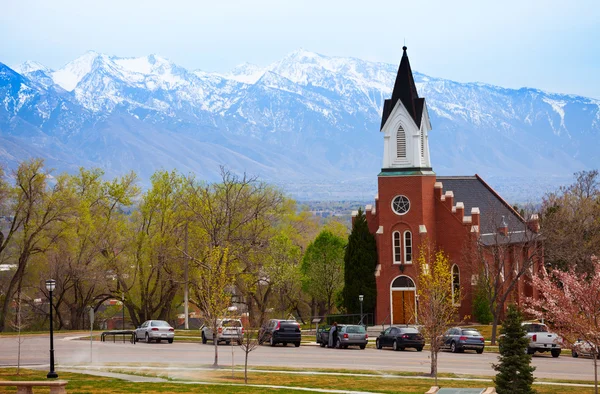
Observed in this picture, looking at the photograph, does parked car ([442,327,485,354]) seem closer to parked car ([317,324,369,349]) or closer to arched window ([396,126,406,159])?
parked car ([317,324,369,349])

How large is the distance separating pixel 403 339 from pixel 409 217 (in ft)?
64.9

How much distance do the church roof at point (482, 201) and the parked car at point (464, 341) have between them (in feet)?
72.1

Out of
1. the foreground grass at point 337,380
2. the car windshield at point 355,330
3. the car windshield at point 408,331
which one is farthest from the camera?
the car windshield at point 355,330

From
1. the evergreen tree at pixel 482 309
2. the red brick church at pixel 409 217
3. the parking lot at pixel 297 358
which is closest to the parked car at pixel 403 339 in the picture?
the parking lot at pixel 297 358

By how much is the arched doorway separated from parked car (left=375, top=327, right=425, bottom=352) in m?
16.5

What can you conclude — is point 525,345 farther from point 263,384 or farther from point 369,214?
point 369,214

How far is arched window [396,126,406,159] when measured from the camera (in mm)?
70875

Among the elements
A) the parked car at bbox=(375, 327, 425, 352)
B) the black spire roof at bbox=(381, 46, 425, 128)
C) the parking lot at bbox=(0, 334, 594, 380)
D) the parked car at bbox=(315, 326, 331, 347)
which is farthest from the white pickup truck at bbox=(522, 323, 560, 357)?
Result: the black spire roof at bbox=(381, 46, 425, 128)

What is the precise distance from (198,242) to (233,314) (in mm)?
27357

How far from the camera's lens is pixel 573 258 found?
217 feet

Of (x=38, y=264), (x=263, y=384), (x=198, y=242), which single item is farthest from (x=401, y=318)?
(x=263, y=384)

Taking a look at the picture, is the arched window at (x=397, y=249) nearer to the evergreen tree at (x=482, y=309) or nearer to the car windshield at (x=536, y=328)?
the evergreen tree at (x=482, y=309)

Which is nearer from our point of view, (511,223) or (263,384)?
(263,384)

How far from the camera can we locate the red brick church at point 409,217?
228 feet
